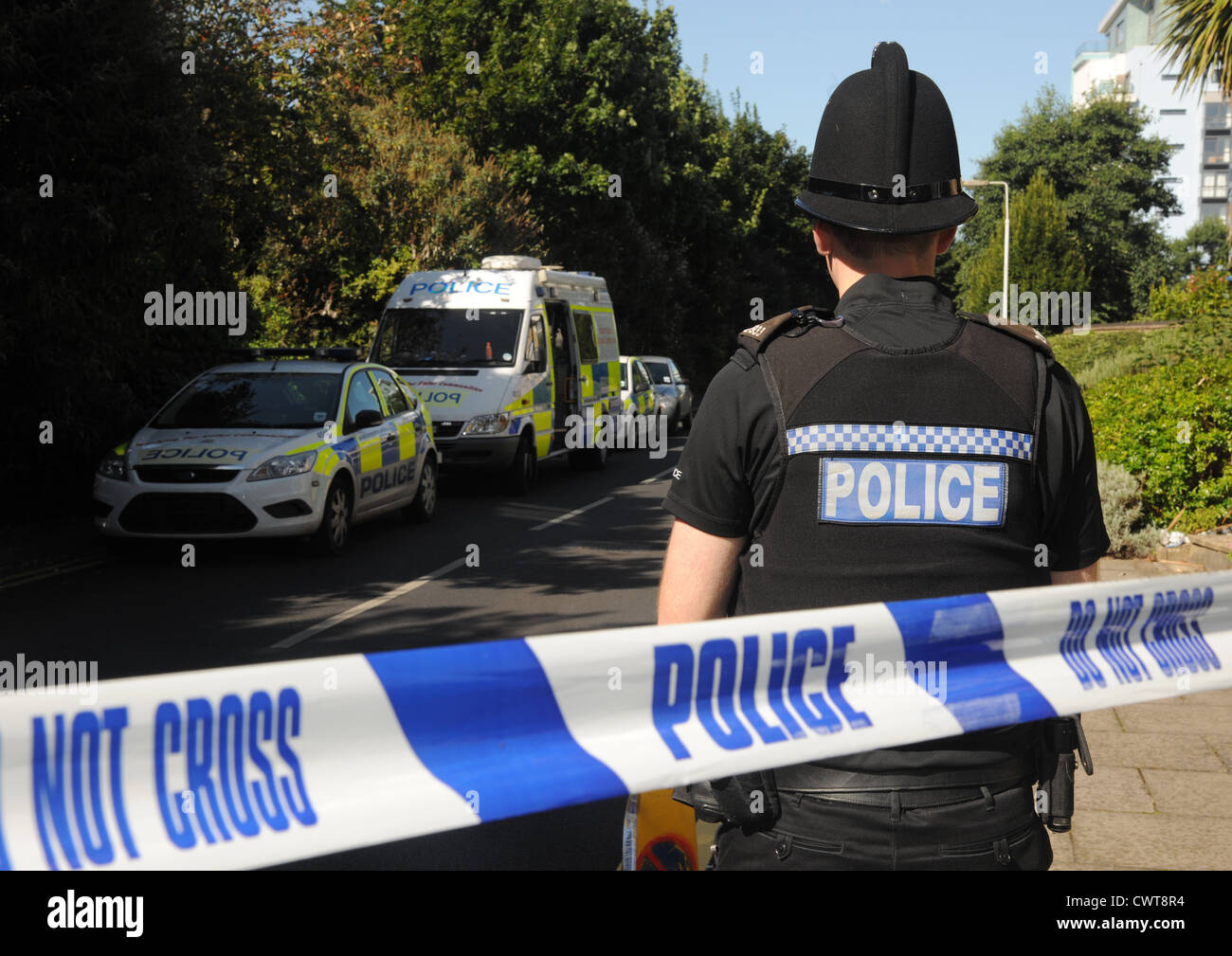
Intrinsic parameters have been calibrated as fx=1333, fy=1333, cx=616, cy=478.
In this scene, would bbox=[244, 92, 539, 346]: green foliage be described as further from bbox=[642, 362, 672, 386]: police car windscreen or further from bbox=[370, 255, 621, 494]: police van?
bbox=[642, 362, 672, 386]: police car windscreen

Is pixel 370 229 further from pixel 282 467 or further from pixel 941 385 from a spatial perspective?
pixel 941 385

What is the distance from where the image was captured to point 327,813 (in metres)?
1.96

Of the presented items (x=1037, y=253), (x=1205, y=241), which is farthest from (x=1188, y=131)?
(x=1037, y=253)

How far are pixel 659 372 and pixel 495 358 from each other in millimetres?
16134

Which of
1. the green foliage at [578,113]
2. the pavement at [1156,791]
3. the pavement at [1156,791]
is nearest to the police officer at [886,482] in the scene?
the pavement at [1156,791]

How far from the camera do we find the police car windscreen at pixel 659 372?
32.3 m

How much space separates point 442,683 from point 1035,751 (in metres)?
1.04

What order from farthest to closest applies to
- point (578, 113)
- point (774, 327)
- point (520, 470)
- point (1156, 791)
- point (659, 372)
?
point (578, 113), point (659, 372), point (520, 470), point (1156, 791), point (774, 327)

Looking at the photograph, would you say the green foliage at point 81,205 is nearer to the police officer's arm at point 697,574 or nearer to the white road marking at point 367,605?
the white road marking at point 367,605

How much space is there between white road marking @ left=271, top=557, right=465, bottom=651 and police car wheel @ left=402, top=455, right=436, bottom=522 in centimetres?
247

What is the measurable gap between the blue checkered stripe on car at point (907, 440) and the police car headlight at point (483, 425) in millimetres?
14061

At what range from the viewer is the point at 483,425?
1605cm
